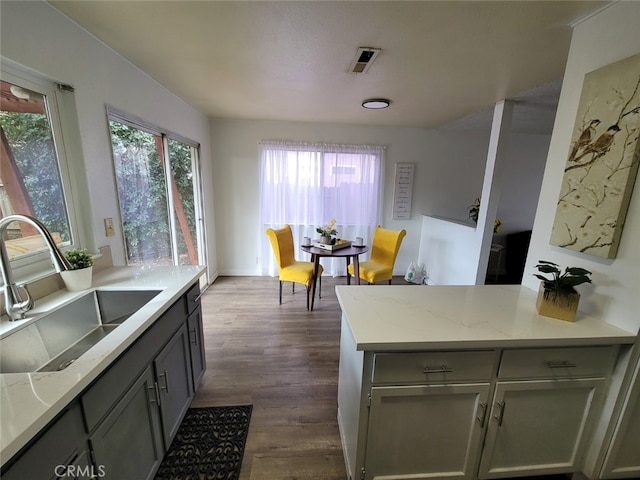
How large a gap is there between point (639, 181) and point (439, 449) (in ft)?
4.71

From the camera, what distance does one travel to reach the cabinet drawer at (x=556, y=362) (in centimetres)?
105

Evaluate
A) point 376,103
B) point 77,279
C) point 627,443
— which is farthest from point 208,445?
point 376,103

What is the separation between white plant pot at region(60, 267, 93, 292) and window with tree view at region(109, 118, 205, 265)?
2.15 feet

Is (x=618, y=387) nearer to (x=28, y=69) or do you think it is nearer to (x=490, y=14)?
(x=490, y=14)

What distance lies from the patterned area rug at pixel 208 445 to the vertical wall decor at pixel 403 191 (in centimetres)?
331

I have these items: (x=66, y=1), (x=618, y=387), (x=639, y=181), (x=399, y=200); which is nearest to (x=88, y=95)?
(x=66, y=1)

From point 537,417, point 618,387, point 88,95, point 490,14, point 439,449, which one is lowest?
point 439,449

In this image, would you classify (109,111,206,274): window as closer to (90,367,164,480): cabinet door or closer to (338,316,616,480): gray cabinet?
(90,367,164,480): cabinet door

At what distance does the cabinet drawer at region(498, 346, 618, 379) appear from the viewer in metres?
1.05

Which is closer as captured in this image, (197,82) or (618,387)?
(618,387)

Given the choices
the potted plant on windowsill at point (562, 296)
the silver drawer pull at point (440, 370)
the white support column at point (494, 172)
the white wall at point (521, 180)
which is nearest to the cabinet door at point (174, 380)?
the silver drawer pull at point (440, 370)

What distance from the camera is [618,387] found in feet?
3.59

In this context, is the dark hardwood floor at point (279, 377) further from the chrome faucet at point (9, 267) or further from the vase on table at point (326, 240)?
the chrome faucet at point (9, 267)

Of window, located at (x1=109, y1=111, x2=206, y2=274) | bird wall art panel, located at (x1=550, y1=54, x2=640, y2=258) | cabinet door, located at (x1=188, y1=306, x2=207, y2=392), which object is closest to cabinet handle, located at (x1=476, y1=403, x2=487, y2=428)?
bird wall art panel, located at (x1=550, y1=54, x2=640, y2=258)
